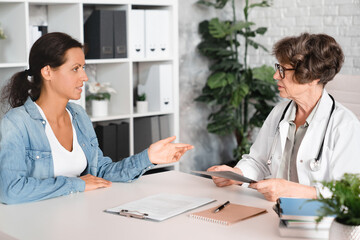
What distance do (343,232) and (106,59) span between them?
9.09ft

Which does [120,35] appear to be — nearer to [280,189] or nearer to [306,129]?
[306,129]

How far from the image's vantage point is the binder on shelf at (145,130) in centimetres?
432

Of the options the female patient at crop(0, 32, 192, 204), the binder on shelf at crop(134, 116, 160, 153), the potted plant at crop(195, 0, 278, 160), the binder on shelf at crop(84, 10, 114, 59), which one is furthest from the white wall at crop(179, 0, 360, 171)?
the female patient at crop(0, 32, 192, 204)

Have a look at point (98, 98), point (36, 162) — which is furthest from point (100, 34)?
point (36, 162)

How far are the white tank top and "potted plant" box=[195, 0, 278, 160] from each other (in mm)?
2233

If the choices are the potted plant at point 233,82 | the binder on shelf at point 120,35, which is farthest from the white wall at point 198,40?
the binder on shelf at point 120,35

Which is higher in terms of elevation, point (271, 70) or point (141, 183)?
point (271, 70)

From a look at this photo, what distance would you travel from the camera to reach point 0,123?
2355 millimetres

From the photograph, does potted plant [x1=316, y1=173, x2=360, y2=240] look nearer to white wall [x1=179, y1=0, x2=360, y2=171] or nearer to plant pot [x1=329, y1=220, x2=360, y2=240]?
plant pot [x1=329, y1=220, x2=360, y2=240]

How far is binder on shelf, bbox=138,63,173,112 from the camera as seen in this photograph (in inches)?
169

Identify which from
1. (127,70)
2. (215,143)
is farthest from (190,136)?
(127,70)

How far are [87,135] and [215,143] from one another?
8.87 ft

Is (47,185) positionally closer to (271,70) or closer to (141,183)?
(141,183)

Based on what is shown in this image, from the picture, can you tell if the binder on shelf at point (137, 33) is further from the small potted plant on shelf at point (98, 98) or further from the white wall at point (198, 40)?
the white wall at point (198, 40)
